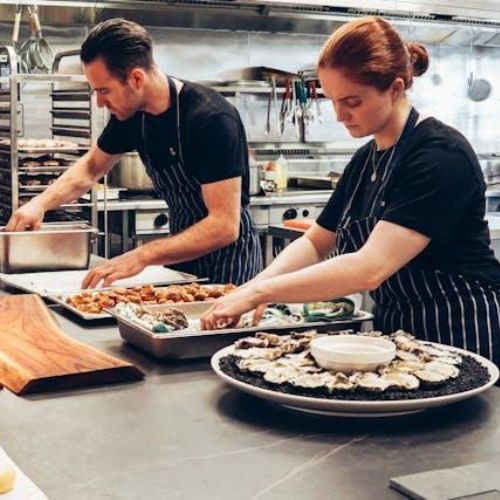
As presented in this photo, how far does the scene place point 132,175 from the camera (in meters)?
5.21

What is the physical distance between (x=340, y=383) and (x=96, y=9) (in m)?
4.63

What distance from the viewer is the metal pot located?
520cm

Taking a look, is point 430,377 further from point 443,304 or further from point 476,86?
point 476,86

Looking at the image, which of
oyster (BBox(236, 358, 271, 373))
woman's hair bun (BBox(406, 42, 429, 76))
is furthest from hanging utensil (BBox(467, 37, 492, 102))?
oyster (BBox(236, 358, 271, 373))

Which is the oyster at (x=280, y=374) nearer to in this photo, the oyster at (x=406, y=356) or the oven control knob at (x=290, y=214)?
the oyster at (x=406, y=356)

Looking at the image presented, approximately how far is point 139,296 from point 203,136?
772mm

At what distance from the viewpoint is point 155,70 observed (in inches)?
116

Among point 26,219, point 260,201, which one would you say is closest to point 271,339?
point 26,219

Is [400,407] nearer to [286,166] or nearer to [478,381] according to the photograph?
[478,381]

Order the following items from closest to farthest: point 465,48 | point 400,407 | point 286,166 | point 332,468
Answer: point 332,468 < point 400,407 < point 286,166 < point 465,48

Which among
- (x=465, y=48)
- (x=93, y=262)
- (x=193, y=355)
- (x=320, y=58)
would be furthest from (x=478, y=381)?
(x=465, y=48)

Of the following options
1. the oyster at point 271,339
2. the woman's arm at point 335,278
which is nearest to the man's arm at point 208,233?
the woman's arm at point 335,278

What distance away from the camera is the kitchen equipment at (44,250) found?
9.86 feet

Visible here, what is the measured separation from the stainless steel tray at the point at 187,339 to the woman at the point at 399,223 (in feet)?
0.11
